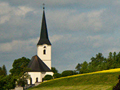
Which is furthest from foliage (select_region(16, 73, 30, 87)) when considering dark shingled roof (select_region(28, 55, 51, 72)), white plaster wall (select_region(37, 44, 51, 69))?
white plaster wall (select_region(37, 44, 51, 69))

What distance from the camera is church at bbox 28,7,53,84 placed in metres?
88.4

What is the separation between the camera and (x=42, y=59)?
95938mm

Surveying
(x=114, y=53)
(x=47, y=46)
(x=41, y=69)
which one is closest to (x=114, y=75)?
(x=41, y=69)

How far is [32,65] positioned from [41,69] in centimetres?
301

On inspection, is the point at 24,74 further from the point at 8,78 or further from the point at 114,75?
the point at 114,75

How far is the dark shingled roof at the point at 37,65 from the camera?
8873 cm

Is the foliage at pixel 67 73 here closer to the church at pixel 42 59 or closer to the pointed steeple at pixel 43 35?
the church at pixel 42 59

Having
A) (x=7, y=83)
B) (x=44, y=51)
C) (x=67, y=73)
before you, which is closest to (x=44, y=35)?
(x=44, y=51)

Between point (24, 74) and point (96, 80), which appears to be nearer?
point (96, 80)

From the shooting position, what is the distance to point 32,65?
8950 centimetres

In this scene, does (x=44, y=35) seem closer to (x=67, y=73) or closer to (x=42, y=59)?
(x=42, y=59)

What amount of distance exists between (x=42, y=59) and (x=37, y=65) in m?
6.59

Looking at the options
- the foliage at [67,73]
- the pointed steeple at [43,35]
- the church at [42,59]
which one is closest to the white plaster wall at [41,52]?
the church at [42,59]

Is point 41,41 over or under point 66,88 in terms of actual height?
over
